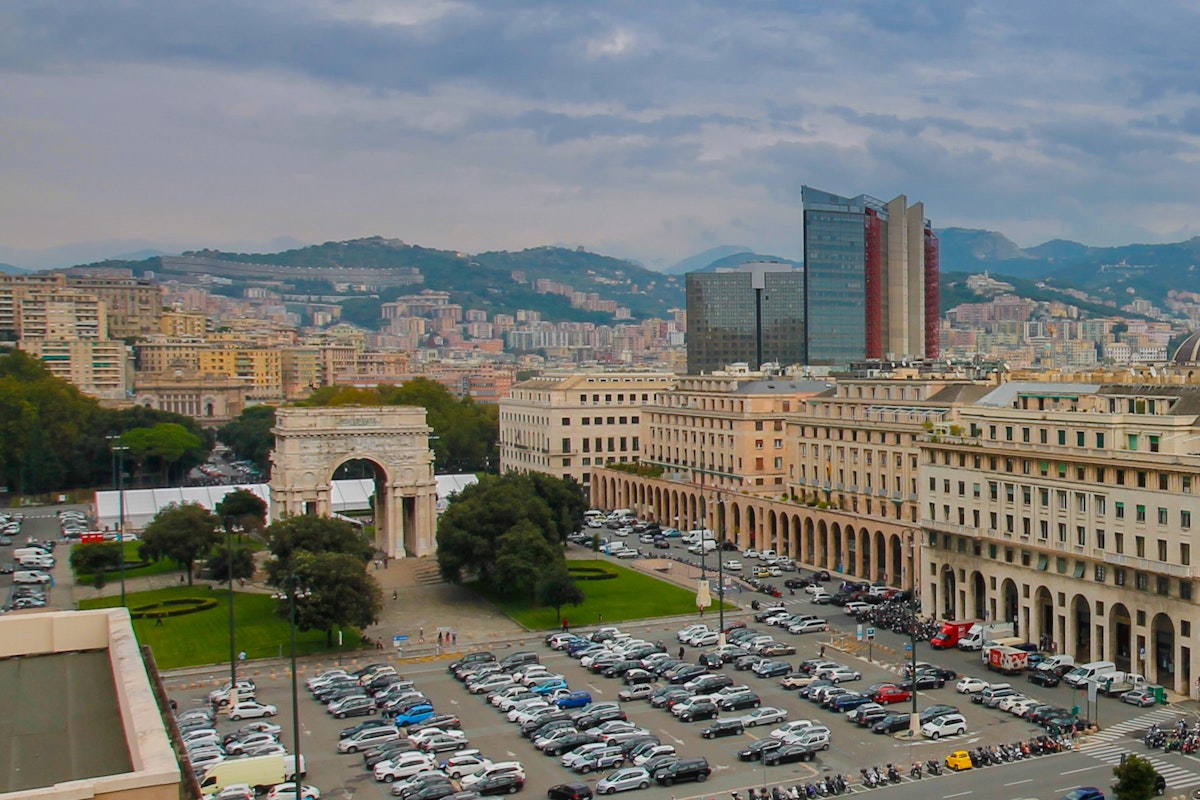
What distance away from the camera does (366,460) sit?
312 ft

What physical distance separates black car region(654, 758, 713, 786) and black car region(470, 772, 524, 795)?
514 cm

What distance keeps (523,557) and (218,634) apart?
721 inches

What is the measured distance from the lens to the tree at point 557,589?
71.5m

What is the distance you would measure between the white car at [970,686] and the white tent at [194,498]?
171 feet

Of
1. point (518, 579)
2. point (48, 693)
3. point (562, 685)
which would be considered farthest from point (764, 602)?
point (48, 693)

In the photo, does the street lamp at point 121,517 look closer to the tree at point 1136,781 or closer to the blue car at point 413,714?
the blue car at point 413,714

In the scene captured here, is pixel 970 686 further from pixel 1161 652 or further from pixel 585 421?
pixel 585 421

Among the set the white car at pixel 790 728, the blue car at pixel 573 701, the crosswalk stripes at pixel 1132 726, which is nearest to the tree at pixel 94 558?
the blue car at pixel 573 701

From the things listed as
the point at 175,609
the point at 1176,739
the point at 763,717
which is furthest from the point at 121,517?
the point at 1176,739

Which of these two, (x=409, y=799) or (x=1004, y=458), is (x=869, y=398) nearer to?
(x=1004, y=458)

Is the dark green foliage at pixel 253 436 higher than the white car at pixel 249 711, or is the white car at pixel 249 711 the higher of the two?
the dark green foliage at pixel 253 436

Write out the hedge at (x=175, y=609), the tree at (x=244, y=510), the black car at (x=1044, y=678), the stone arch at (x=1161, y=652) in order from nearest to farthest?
the stone arch at (x=1161, y=652)
the black car at (x=1044, y=678)
the hedge at (x=175, y=609)
the tree at (x=244, y=510)

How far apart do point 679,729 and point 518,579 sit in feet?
79.9

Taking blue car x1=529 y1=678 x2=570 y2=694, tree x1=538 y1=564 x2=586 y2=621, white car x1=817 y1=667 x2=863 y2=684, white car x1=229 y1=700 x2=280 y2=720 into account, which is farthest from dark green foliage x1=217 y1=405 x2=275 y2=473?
white car x1=817 y1=667 x2=863 y2=684
